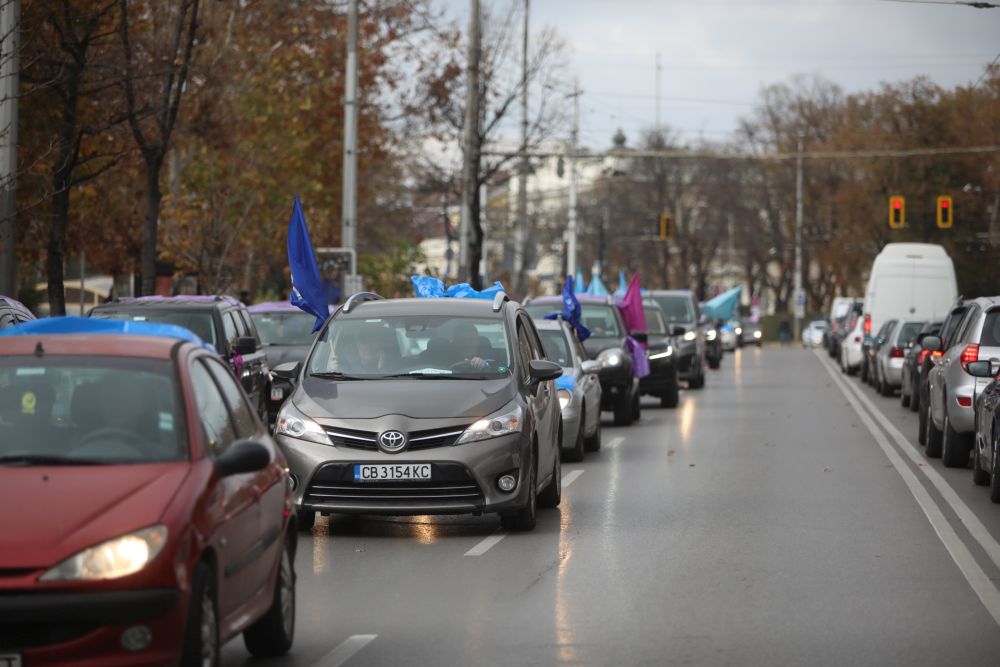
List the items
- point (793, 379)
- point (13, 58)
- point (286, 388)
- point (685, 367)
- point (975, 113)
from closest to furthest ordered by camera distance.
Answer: point (13, 58) → point (286, 388) → point (685, 367) → point (793, 379) → point (975, 113)

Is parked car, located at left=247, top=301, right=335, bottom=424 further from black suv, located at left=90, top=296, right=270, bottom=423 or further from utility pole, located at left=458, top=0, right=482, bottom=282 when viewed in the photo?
utility pole, located at left=458, top=0, right=482, bottom=282

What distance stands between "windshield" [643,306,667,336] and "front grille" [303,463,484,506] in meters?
19.1

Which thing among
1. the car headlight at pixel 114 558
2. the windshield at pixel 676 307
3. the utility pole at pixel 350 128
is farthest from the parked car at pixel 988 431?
the windshield at pixel 676 307

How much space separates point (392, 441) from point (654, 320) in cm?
2032

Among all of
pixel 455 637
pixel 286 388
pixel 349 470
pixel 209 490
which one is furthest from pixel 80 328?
pixel 286 388

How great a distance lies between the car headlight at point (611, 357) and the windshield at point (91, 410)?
56.5 ft

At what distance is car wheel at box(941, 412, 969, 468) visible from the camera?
18.4 meters

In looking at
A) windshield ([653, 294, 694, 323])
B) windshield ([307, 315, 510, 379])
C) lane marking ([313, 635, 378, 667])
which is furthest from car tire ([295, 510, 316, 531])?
windshield ([653, 294, 694, 323])

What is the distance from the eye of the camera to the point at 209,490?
22.0ft

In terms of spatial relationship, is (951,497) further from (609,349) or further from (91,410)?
(91,410)

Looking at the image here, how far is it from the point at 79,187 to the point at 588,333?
764 centimetres

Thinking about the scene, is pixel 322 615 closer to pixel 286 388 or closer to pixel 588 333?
pixel 286 388

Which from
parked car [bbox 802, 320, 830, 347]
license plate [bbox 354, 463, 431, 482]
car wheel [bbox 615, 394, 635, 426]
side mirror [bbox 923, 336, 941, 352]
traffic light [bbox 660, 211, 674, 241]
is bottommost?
parked car [bbox 802, 320, 830, 347]

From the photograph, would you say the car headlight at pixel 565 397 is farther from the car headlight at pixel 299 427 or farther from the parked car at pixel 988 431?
the car headlight at pixel 299 427
